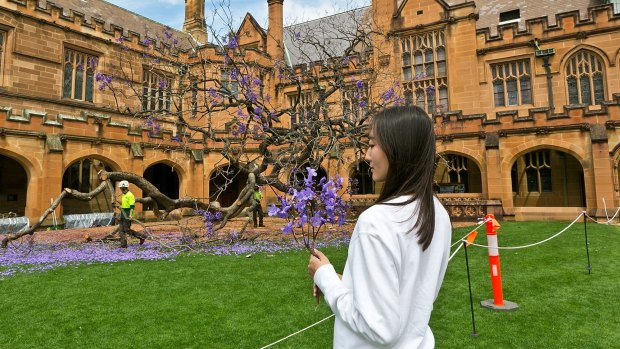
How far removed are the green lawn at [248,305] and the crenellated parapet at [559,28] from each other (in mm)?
13954

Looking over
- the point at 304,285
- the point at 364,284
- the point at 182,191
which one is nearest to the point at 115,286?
the point at 304,285

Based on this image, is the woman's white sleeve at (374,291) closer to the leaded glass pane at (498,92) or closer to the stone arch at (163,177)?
the leaded glass pane at (498,92)

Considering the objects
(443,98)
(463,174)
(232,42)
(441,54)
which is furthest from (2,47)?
(463,174)

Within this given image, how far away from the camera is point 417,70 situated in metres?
19.8

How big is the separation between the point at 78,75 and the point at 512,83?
22.3 meters

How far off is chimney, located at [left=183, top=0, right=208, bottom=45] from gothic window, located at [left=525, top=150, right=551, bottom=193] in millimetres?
25553

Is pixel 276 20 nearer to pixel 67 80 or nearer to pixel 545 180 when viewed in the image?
pixel 67 80

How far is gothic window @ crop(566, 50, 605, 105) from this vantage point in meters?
16.5

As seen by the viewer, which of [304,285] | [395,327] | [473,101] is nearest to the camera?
[395,327]

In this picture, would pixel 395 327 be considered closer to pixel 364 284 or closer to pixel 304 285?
pixel 364 284

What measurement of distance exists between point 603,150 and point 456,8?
390 inches

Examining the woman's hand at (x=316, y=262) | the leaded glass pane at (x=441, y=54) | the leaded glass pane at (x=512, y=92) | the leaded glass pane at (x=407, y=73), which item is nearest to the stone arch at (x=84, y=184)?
the leaded glass pane at (x=407, y=73)

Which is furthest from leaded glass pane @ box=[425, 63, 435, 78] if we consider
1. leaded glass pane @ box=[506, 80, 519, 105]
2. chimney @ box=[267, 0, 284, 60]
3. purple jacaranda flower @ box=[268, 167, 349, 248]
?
purple jacaranda flower @ box=[268, 167, 349, 248]

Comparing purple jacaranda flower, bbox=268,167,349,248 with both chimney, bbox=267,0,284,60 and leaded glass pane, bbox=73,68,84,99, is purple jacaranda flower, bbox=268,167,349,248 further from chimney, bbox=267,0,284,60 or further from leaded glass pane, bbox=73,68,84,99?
chimney, bbox=267,0,284,60
